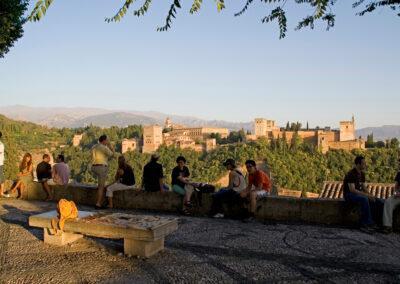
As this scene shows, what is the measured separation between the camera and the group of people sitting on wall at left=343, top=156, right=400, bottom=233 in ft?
25.4

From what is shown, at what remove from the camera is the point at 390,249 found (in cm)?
658

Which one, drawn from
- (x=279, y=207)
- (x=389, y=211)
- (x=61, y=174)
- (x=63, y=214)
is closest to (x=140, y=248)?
(x=63, y=214)

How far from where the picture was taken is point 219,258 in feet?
19.2

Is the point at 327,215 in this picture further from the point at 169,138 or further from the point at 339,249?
the point at 169,138

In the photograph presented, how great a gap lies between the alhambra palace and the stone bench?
309ft

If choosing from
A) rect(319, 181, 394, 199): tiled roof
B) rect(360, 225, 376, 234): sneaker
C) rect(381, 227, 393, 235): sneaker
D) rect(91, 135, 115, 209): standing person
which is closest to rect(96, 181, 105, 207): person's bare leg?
rect(91, 135, 115, 209): standing person

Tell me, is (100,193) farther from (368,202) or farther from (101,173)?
(368,202)

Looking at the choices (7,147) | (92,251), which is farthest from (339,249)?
(7,147)

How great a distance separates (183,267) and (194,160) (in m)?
92.0

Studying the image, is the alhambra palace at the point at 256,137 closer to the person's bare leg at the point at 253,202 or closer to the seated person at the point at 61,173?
the seated person at the point at 61,173

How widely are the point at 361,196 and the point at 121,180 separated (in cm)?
531

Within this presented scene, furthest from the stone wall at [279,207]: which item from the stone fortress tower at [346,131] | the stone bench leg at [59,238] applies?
the stone fortress tower at [346,131]

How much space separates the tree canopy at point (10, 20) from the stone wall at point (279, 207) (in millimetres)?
5235

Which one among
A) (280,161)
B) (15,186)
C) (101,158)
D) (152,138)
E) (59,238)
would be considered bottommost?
(280,161)
